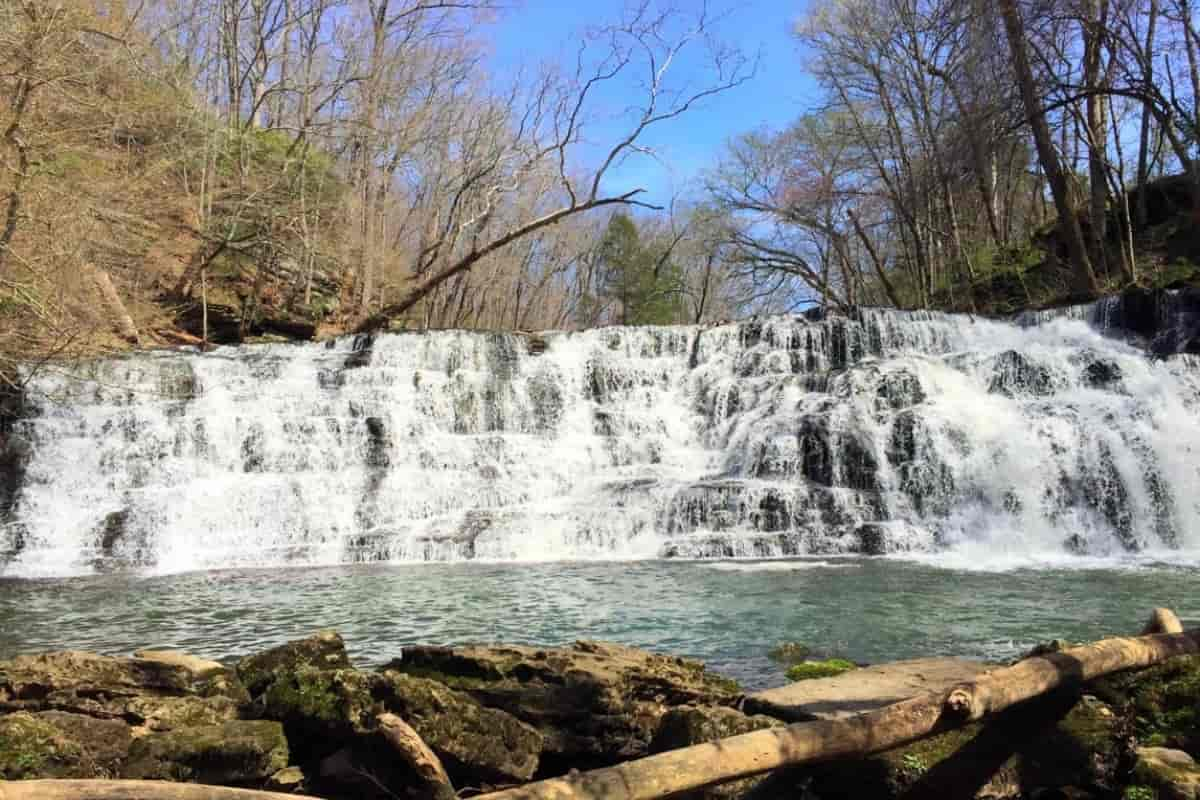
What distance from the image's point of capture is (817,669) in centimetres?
533

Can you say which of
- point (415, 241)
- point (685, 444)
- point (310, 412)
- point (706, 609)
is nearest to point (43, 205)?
point (310, 412)

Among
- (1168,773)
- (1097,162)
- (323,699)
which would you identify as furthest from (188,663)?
(1097,162)

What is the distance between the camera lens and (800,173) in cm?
3153

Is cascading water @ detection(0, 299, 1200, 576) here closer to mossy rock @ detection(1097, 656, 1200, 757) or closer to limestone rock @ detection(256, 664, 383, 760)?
mossy rock @ detection(1097, 656, 1200, 757)

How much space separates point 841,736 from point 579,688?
1.67 metres

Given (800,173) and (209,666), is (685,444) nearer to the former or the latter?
(209,666)

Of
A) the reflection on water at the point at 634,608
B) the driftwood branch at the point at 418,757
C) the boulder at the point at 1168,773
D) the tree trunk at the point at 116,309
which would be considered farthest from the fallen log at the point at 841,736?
the tree trunk at the point at 116,309

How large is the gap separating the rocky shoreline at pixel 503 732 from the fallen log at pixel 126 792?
1110 mm

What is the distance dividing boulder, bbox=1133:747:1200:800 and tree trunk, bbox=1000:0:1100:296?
10372 millimetres

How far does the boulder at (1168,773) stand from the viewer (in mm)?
2855

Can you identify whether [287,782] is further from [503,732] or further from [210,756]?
[503,732]

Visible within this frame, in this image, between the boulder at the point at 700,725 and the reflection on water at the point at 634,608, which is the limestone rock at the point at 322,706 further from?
the reflection on water at the point at 634,608

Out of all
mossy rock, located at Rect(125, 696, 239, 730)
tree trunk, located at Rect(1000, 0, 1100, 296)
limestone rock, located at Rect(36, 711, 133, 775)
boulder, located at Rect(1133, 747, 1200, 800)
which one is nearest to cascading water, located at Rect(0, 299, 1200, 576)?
tree trunk, located at Rect(1000, 0, 1100, 296)

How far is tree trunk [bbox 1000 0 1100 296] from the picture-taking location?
11.4m
